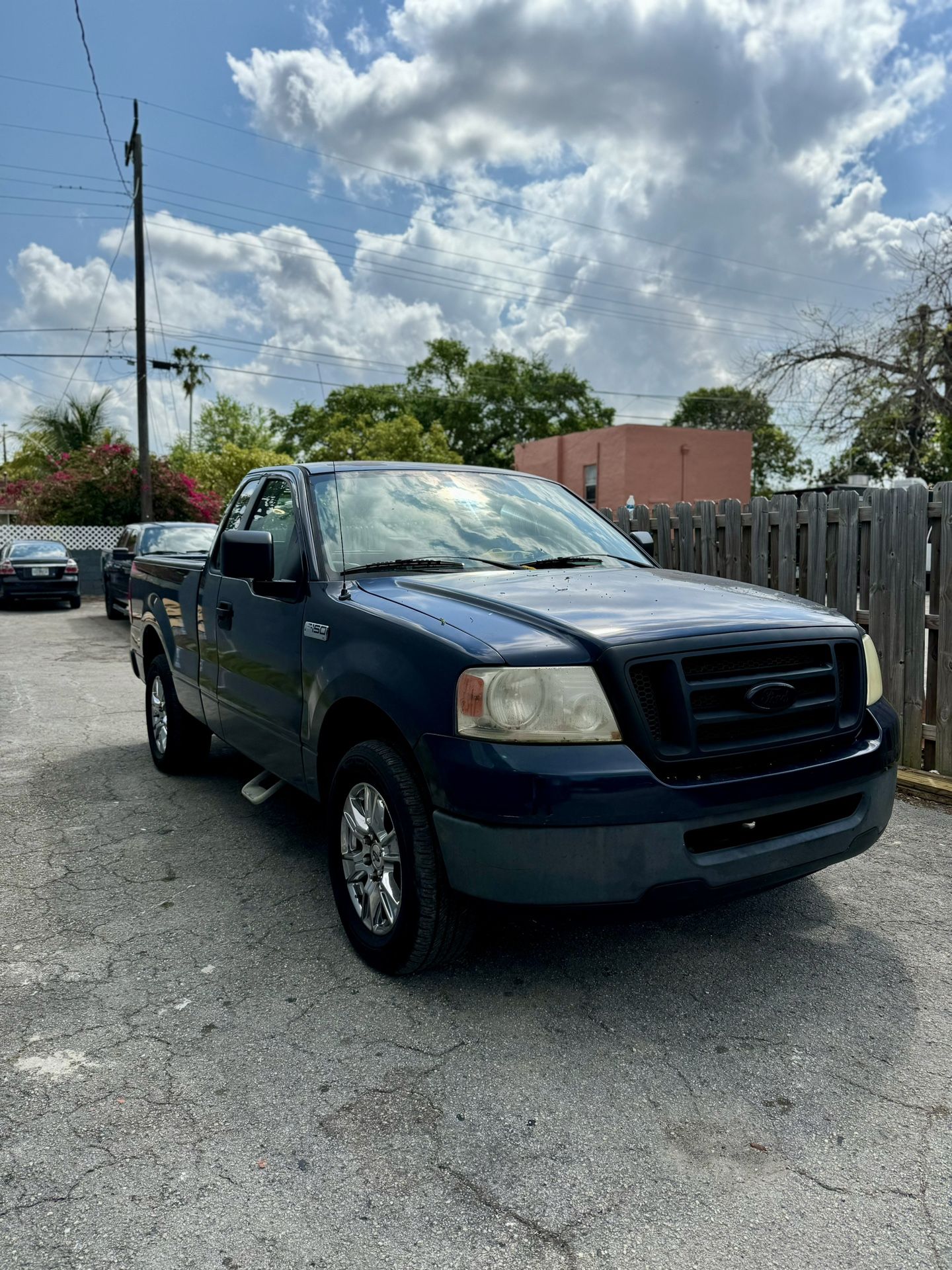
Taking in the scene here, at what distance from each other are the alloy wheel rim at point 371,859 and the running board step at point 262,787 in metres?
0.96

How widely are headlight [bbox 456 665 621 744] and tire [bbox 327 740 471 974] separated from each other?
1.31 feet

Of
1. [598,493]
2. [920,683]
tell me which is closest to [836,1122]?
[920,683]

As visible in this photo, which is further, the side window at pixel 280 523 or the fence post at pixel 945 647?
the fence post at pixel 945 647

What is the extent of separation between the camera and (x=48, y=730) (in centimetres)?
766

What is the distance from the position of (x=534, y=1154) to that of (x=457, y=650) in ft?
4.45

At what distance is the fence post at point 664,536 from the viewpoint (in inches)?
304

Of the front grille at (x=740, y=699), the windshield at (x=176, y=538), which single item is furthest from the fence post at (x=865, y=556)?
the windshield at (x=176, y=538)

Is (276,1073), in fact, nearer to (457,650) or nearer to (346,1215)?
(346,1215)

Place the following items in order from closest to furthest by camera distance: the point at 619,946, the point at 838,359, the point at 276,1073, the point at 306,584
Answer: the point at 276,1073, the point at 619,946, the point at 306,584, the point at 838,359

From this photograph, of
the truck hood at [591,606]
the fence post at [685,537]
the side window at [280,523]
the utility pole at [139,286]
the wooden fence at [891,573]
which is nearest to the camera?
the truck hood at [591,606]

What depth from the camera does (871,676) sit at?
134 inches

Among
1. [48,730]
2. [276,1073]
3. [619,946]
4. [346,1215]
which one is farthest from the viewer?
[48,730]

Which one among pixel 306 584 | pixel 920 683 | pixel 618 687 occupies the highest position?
pixel 306 584

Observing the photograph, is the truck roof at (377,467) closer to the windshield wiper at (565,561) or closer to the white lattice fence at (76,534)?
the windshield wiper at (565,561)
